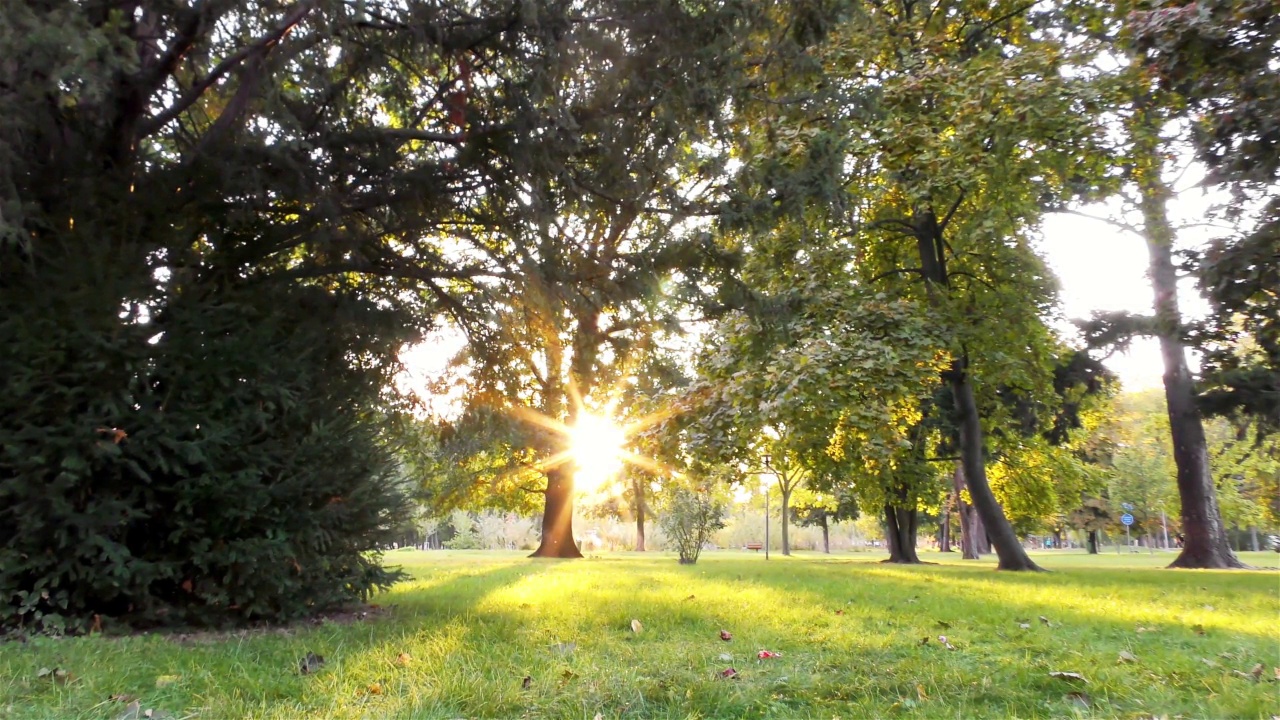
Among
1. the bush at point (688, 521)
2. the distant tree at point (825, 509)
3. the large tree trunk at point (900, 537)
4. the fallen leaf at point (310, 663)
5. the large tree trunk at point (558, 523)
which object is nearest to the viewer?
the fallen leaf at point (310, 663)

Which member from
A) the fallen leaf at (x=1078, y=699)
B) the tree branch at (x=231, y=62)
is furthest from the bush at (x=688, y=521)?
the fallen leaf at (x=1078, y=699)

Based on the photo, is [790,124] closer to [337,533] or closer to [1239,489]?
[337,533]

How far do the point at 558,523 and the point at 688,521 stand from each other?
24.2 feet

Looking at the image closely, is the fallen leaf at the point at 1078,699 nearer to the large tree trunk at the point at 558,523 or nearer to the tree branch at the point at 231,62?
the tree branch at the point at 231,62

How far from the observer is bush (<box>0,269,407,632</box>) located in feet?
18.1

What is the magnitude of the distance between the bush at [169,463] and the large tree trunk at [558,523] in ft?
58.2

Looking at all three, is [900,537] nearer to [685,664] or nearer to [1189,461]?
[1189,461]

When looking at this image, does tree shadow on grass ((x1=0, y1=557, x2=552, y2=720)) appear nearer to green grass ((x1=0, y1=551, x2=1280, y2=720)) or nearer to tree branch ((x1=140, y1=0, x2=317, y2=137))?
green grass ((x1=0, y1=551, x2=1280, y2=720))

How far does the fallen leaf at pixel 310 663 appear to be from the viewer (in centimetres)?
428

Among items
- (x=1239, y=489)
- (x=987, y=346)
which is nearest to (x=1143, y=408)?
(x=1239, y=489)

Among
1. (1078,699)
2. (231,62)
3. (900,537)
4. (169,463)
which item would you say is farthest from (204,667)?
(900,537)

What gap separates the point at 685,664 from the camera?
4.36 meters

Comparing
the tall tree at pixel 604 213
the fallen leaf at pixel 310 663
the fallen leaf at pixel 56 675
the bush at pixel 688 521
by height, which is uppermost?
the tall tree at pixel 604 213

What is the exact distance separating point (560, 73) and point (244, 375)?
3605 mm
